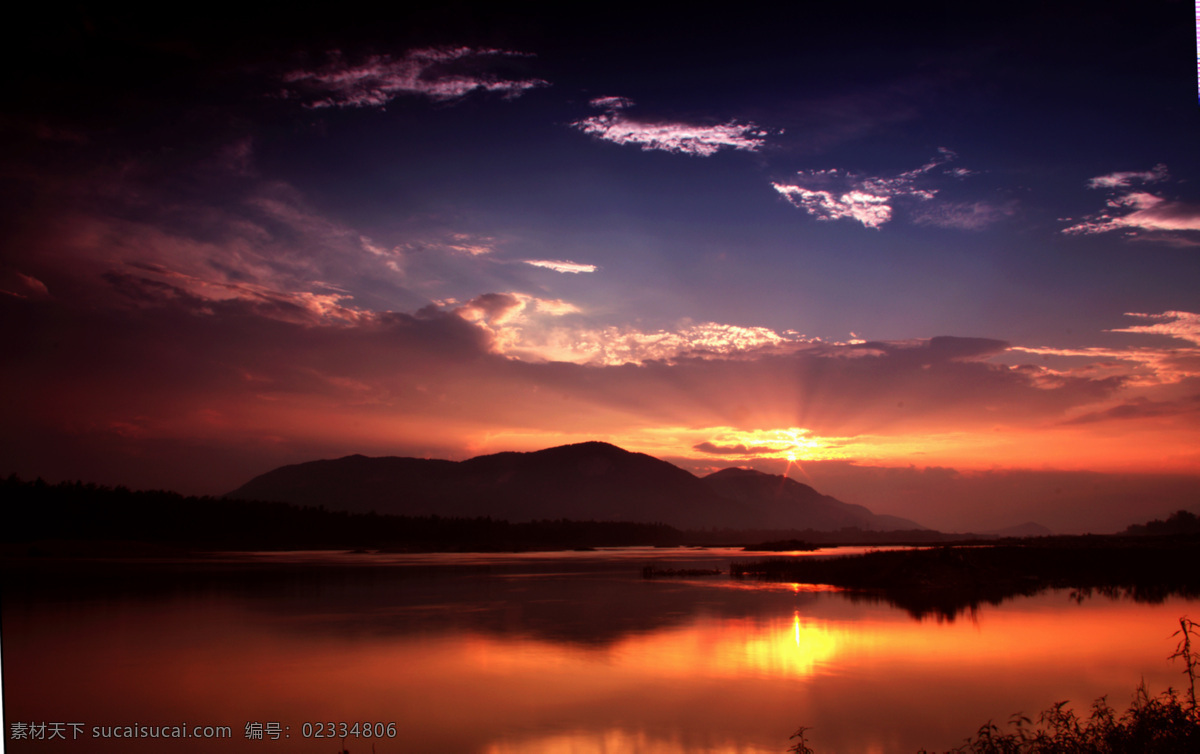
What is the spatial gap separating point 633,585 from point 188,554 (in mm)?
56634

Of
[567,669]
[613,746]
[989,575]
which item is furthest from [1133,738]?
[989,575]

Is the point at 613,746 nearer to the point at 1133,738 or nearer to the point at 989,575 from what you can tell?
the point at 1133,738

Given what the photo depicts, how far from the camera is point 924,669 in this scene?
16844 mm

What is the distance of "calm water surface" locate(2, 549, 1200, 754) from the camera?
40.3ft

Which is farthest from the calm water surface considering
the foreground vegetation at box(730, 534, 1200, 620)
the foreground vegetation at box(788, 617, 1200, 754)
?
the foreground vegetation at box(730, 534, 1200, 620)

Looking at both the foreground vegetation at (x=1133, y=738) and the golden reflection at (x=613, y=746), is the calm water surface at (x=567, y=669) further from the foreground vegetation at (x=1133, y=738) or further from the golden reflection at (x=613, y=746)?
the foreground vegetation at (x=1133, y=738)

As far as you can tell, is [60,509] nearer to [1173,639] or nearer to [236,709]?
[236,709]

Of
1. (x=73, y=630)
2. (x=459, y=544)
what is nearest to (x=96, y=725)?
(x=73, y=630)

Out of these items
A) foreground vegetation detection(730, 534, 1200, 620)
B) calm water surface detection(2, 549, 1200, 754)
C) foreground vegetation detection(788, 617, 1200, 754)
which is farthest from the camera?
foreground vegetation detection(730, 534, 1200, 620)

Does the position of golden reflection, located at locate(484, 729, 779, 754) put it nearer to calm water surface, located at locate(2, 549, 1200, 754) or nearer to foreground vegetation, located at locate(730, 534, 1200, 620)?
calm water surface, located at locate(2, 549, 1200, 754)

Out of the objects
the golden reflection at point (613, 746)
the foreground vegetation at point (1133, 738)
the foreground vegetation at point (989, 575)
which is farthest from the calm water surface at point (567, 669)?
the foreground vegetation at point (989, 575)

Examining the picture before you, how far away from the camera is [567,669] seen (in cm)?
1683

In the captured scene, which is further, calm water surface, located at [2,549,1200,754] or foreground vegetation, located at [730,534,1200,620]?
foreground vegetation, located at [730,534,1200,620]

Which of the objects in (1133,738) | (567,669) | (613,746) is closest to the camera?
(1133,738)
